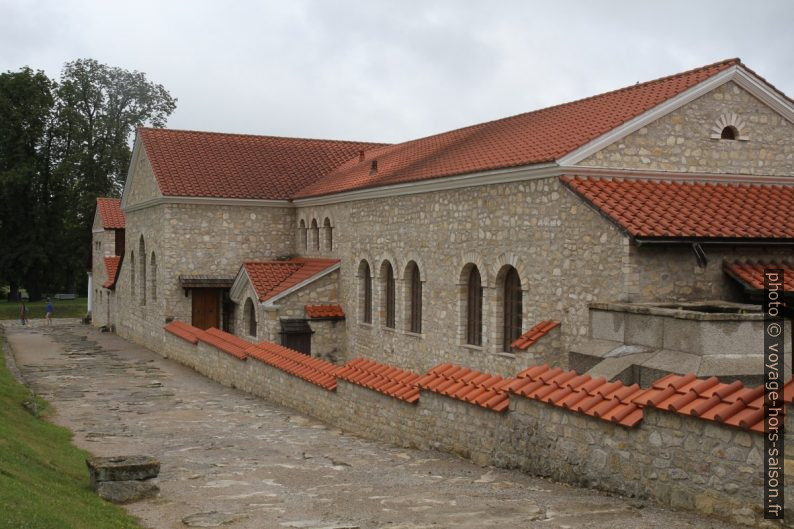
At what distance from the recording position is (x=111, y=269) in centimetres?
3850

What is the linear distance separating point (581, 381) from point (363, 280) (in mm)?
13588

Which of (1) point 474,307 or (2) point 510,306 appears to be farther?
(1) point 474,307

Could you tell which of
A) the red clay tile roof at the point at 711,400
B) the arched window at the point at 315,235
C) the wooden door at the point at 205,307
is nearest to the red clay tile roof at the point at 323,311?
the arched window at the point at 315,235

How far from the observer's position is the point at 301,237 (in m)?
27.6

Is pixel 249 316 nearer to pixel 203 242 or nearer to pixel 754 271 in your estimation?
pixel 203 242

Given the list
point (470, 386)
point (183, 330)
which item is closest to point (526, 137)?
point (470, 386)

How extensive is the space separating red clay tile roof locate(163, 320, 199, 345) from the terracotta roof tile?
14368mm

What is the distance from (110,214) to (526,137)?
28219 millimetres

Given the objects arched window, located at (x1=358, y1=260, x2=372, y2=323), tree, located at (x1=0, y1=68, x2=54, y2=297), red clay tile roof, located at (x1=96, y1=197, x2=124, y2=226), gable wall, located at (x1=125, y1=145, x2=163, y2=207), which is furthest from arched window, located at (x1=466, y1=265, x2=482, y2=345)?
tree, located at (x1=0, y1=68, x2=54, y2=297)

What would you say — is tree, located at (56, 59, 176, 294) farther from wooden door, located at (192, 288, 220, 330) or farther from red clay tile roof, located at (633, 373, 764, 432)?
red clay tile roof, located at (633, 373, 764, 432)

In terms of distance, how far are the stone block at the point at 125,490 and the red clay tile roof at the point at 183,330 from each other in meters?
14.7

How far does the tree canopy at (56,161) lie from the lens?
4728 centimetres

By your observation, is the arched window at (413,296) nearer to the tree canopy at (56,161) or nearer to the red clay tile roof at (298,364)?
the red clay tile roof at (298,364)

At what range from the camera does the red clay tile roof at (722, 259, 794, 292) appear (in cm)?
1284
